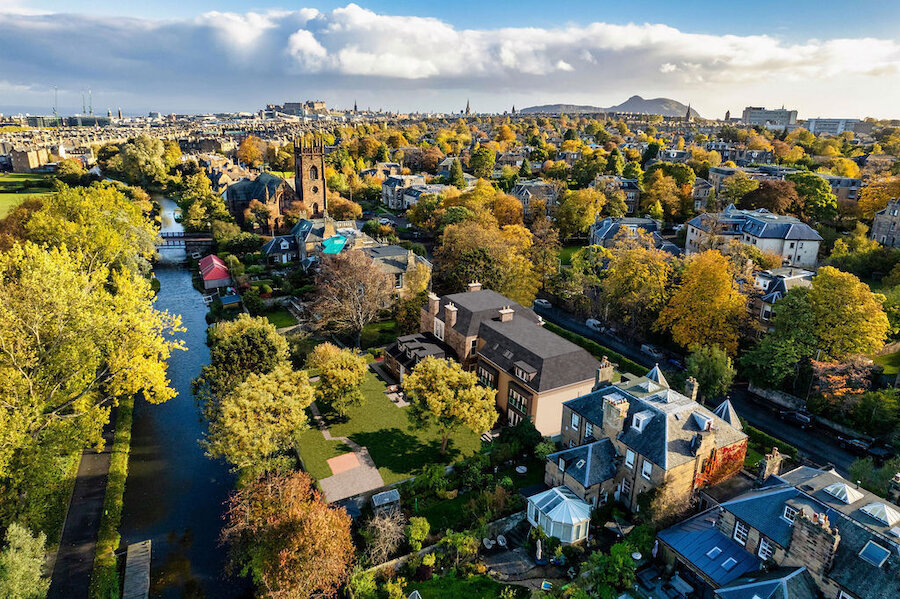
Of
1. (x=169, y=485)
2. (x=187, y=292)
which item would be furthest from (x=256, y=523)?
(x=187, y=292)

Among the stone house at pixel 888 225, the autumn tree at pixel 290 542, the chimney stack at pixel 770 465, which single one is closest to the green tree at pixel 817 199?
the stone house at pixel 888 225

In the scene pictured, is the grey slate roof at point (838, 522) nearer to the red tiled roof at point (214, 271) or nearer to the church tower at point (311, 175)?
the red tiled roof at point (214, 271)

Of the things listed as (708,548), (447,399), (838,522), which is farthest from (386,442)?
(838,522)

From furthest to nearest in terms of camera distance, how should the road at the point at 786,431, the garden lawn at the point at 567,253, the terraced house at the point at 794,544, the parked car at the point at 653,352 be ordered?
the garden lawn at the point at 567,253, the parked car at the point at 653,352, the road at the point at 786,431, the terraced house at the point at 794,544

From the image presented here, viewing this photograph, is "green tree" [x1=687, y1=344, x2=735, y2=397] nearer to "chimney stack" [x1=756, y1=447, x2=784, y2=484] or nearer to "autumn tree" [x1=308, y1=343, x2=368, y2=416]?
"chimney stack" [x1=756, y1=447, x2=784, y2=484]

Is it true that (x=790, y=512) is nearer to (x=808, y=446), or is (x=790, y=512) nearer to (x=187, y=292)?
(x=808, y=446)
